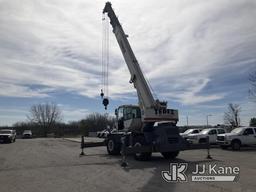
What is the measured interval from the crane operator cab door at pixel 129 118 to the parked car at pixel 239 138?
906cm

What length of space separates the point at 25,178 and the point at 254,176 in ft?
25.9

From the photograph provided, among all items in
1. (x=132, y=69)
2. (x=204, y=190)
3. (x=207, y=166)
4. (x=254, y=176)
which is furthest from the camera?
(x=132, y=69)

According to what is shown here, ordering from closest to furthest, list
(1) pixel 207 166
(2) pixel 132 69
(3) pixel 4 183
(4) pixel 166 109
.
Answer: (3) pixel 4 183, (1) pixel 207 166, (4) pixel 166 109, (2) pixel 132 69

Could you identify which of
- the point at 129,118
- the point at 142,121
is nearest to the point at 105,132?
the point at 129,118

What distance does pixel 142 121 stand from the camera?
1953cm

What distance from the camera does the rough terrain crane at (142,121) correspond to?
18094mm

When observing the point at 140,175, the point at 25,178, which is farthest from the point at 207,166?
the point at 25,178

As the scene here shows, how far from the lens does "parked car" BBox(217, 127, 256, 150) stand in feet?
88.1

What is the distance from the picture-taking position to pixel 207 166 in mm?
15414

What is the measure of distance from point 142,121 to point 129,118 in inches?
75.3

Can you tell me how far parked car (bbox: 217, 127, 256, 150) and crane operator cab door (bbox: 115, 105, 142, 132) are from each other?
9.06 meters

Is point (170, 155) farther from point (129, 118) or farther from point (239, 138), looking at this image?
point (239, 138)

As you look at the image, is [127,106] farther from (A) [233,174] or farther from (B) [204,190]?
(B) [204,190]

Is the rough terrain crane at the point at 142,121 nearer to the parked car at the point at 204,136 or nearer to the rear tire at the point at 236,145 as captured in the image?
the rear tire at the point at 236,145
